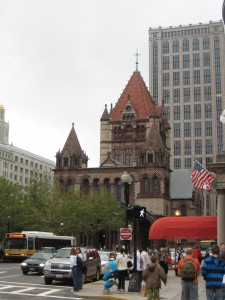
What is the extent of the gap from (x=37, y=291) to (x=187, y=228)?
13702 millimetres

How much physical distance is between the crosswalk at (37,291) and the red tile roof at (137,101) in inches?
3111

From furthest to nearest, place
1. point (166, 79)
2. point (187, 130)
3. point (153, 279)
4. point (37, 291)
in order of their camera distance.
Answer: point (166, 79) → point (187, 130) → point (37, 291) → point (153, 279)

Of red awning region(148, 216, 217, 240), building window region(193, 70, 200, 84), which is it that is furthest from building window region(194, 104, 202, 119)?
red awning region(148, 216, 217, 240)

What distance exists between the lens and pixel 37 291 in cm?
1992

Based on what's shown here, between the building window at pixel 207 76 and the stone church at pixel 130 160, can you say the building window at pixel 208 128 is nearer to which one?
the building window at pixel 207 76

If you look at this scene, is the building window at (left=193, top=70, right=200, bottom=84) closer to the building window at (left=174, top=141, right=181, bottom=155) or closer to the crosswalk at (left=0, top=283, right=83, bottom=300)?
the building window at (left=174, top=141, right=181, bottom=155)

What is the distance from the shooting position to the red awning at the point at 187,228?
31.2m

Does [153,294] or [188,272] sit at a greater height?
[188,272]

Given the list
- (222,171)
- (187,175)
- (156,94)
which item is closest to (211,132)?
(156,94)

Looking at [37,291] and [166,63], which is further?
[166,63]

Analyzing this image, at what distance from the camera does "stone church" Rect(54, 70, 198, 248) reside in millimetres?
82688

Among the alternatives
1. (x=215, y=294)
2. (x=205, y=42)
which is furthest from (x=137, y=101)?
(x=215, y=294)

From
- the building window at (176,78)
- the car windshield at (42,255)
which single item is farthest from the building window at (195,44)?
the car windshield at (42,255)

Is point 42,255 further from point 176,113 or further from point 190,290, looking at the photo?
point 176,113
